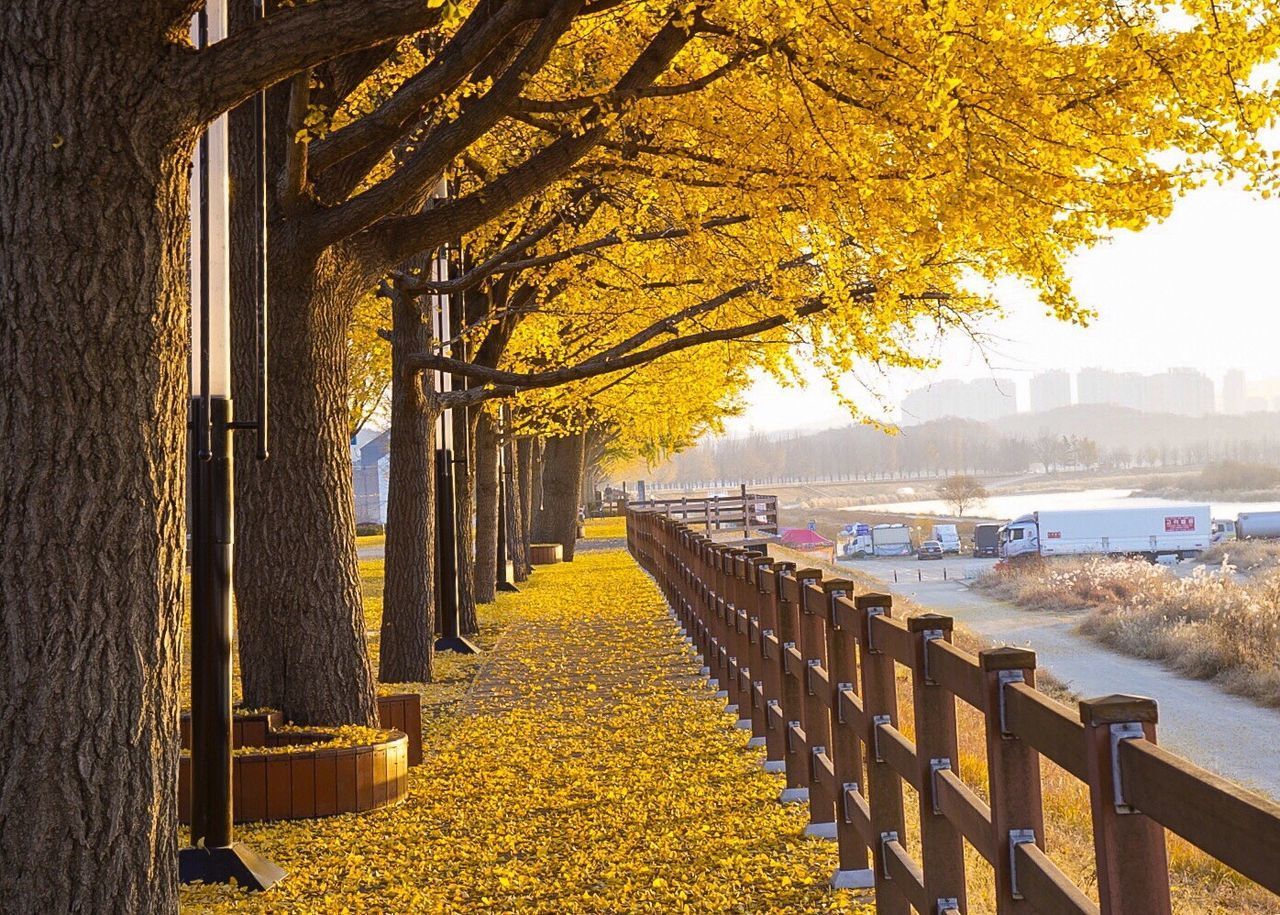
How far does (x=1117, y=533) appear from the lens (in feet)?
224

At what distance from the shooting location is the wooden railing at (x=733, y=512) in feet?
130

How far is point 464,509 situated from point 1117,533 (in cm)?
5757

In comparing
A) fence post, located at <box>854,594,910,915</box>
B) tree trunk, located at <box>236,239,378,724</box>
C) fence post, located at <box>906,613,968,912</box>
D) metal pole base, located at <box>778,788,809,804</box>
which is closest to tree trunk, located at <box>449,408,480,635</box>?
tree trunk, located at <box>236,239,378,724</box>

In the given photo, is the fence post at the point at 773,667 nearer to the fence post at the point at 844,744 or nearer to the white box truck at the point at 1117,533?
the fence post at the point at 844,744

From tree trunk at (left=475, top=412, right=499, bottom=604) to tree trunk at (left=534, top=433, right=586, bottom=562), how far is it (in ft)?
39.2

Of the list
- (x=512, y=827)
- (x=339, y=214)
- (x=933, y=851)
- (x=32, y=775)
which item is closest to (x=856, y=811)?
(x=933, y=851)

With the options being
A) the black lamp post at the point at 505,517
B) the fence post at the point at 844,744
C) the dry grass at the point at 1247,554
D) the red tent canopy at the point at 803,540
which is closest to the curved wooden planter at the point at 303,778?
the fence post at the point at 844,744

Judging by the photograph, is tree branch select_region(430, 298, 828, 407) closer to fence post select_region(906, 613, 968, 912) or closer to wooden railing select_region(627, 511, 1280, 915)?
wooden railing select_region(627, 511, 1280, 915)

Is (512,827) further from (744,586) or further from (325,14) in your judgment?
(325,14)

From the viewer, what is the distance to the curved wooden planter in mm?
6777

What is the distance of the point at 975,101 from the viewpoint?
6605 millimetres

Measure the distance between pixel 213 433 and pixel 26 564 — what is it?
2.27 meters

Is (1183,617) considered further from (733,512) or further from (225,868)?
(225,868)

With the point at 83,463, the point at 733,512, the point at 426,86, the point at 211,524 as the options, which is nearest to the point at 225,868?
the point at 211,524
